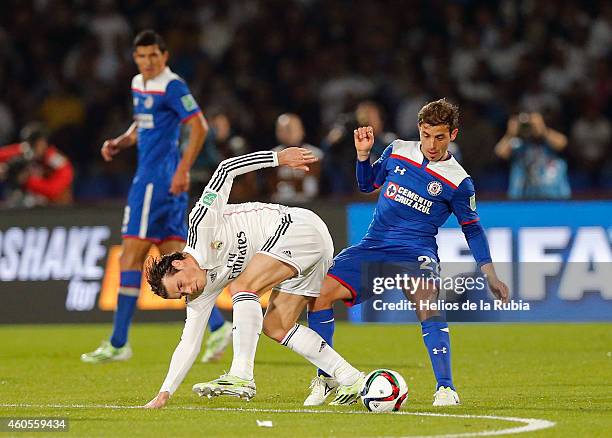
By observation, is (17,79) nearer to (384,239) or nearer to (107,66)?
(107,66)

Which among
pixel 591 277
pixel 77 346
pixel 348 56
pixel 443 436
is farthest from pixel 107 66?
pixel 443 436

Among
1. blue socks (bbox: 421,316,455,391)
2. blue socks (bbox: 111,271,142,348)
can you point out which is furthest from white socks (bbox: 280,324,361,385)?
blue socks (bbox: 111,271,142,348)

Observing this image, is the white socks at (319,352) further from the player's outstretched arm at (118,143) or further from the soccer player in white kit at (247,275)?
the player's outstretched arm at (118,143)

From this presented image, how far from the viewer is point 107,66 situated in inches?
811

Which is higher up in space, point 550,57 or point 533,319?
point 550,57

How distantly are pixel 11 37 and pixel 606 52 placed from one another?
355 inches

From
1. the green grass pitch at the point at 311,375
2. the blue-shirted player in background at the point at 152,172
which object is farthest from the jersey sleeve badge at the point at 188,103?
the green grass pitch at the point at 311,375

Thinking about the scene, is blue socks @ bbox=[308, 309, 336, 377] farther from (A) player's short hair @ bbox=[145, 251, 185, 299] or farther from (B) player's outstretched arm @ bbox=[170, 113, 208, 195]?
(B) player's outstretched arm @ bbox=[170, 113, 208, 195]

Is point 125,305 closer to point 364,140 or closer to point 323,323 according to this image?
point 323,323

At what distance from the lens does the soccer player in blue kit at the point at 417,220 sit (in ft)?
28.0

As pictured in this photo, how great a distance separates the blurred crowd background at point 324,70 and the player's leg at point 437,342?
9.03 m

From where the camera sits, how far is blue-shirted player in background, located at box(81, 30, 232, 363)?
1163 centimetres

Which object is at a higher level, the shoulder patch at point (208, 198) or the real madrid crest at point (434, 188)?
the real madrid crest at point (434, 188)

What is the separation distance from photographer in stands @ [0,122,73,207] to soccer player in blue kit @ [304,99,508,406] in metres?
9.11
